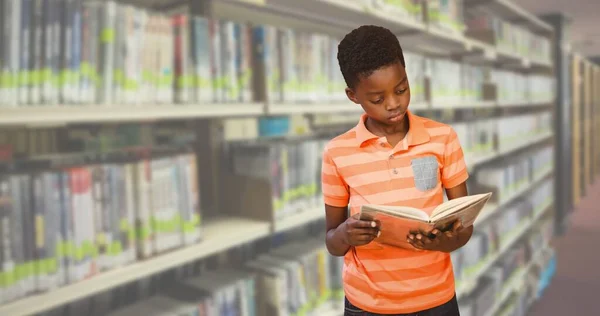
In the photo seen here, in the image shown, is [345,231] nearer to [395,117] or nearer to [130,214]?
[395,117]

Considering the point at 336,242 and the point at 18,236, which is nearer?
the point at 336,242

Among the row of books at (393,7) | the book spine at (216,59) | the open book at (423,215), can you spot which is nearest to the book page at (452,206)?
the open book at (423,215)

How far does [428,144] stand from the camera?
870 millimetres

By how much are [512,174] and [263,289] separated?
2.46 metres

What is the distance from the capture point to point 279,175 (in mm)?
1581

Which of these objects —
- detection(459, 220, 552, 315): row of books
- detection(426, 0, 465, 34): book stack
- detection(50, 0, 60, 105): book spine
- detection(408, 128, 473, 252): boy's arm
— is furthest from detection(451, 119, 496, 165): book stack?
detection(50, 0, 60, 105): book spine

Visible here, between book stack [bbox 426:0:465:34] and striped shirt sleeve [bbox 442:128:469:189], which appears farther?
book stack [bbox 426:0:465:34]

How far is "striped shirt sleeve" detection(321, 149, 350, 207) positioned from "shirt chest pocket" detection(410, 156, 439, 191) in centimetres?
13

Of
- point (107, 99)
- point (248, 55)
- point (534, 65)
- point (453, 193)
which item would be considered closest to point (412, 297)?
point (453, 193)

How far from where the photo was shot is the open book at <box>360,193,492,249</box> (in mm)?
725

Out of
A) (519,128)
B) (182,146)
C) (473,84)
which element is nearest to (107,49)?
(182,146)

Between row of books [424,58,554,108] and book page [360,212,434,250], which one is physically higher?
row of books [424,58,554,108]

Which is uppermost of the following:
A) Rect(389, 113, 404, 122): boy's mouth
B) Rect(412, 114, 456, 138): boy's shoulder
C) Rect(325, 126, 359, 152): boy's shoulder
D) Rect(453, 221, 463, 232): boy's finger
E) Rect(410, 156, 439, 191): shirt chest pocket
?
Rect(389, 113, 404, 122): boy's mouth

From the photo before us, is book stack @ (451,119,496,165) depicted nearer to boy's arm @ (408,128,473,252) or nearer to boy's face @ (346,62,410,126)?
boy's arm @ (408,128,473,252)
